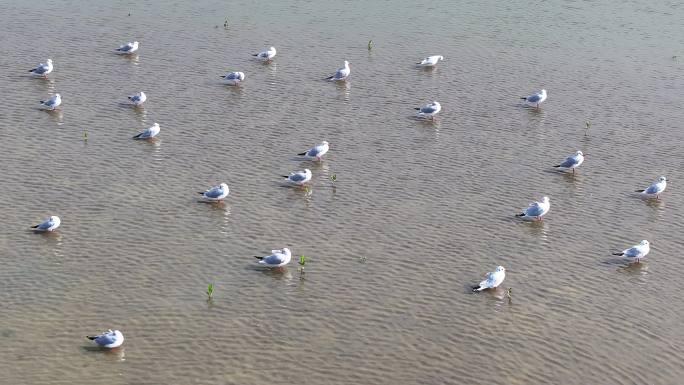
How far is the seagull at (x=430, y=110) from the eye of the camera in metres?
34.5

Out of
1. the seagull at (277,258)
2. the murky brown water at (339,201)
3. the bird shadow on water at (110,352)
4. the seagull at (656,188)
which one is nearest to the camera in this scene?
the bird shadow on water at (110,352)

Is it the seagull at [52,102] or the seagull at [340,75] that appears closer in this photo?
the seagull at [52,102]

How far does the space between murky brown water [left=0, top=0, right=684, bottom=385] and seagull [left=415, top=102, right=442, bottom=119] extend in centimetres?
82

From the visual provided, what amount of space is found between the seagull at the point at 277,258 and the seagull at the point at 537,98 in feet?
48.3

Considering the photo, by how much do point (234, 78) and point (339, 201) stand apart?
10.2 m

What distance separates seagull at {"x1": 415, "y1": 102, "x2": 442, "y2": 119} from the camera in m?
34.5

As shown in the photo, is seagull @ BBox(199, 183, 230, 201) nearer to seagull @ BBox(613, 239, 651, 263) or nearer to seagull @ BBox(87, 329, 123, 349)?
seagull @ BBox(87, 329, 123, 349)

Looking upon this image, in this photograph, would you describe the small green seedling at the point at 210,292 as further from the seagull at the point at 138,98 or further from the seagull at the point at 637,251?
the seagull at the point at 138,98

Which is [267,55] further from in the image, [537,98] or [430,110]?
[537,98]

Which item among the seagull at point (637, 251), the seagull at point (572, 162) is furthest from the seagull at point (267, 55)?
the seagull at point (637, 251)

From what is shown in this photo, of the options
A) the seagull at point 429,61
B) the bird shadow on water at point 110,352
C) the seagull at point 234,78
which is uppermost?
the seagull at point 429,61

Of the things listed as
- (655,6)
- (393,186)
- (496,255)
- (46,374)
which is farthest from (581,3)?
(46,374)

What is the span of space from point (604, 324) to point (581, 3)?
28875 millimetres

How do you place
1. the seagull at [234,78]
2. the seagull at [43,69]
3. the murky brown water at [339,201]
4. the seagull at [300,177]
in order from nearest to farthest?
the murky brown water at [339,201] → the seagull at [300,177] → the seagull at [43,69] → the seagull at [234,78]
